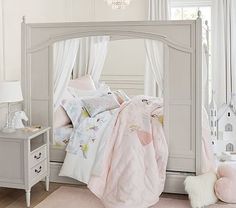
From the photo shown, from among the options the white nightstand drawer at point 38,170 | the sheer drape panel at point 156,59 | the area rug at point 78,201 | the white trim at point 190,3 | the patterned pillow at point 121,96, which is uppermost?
the white trim at point 190,3

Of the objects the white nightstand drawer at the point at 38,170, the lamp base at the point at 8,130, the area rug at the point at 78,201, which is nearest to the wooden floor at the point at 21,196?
the area rug at the point at 78,201

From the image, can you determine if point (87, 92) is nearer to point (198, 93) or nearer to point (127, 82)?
point (127, 82)

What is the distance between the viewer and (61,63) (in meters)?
4.30

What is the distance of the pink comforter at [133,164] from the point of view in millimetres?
3559

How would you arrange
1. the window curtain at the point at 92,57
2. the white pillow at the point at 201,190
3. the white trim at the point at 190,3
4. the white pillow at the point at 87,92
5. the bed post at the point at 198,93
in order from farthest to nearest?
the white trim at the point at 190,3
the window curtain at the point at 92,57
the white pillow at the point at 87,92
the bed post at the point at 198,93
the white pillow at the point at 201,190

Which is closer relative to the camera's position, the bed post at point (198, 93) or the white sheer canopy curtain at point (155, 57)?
the bed post at point (198, 93)

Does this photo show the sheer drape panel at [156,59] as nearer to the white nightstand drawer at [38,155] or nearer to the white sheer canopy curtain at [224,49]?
the white nightstand drawer at [38,155]

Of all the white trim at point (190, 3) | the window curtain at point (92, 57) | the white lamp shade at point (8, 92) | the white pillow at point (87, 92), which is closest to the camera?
the white lamp shade at point (8, 92)

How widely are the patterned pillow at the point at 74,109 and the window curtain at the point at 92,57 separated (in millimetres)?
793

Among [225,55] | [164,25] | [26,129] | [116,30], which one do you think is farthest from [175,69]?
[225,55]

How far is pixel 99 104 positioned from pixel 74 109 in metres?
0.27

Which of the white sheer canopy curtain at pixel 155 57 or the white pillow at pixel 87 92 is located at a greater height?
the white sheer canopy curtain at pixel 155 57

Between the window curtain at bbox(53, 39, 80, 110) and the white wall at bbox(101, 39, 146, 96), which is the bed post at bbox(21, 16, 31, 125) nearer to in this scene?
the window curtain at bbox(53, 39, 80, 110)

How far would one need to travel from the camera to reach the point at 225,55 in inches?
234
